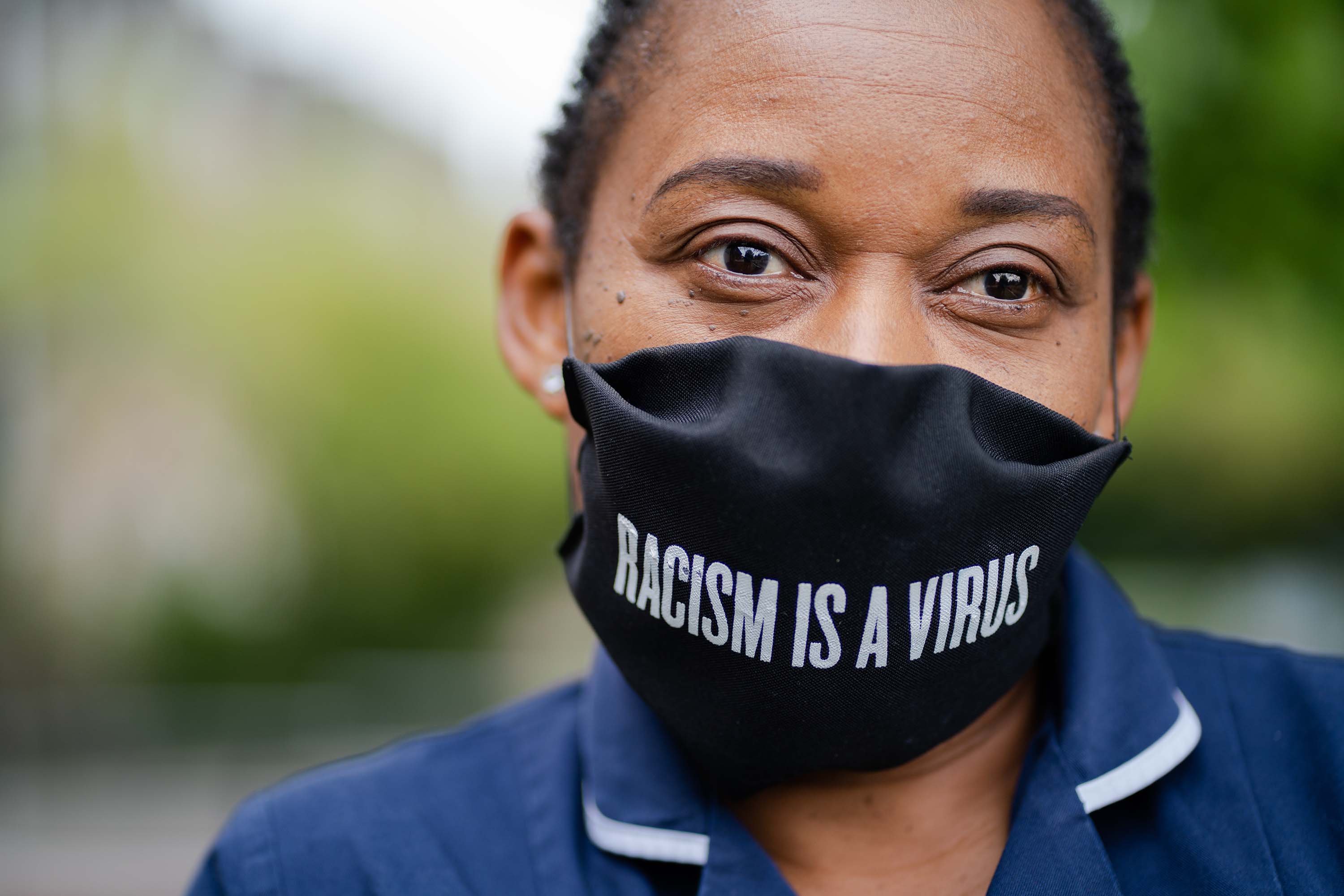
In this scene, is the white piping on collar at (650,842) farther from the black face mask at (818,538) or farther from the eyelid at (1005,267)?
the eyelid at (1005,267)

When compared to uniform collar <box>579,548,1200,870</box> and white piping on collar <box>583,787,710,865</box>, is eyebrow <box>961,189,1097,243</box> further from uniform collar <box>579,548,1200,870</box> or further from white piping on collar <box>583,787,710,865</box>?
white piping on collar <box>583,787,710,865</box>

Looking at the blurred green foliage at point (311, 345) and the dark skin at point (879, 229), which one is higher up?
the dark skin at point (879, 229)

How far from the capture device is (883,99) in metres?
1.49

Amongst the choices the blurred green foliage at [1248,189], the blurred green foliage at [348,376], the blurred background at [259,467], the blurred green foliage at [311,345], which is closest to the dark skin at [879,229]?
the blurred green foliage at [1248,189]

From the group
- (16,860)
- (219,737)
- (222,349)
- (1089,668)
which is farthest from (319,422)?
(1089,668)

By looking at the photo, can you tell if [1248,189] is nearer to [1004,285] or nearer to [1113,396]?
[1113,396]

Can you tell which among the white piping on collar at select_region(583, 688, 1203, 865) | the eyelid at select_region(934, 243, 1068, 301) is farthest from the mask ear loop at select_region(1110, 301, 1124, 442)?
the white piping on collar at select_region(583, 688, 1203, 865)

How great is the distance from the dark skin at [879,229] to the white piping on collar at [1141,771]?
0.54 ft

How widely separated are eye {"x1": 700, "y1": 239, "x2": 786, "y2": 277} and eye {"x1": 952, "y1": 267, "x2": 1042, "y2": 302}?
0.87 feet

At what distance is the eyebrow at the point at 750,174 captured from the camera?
1496 mm

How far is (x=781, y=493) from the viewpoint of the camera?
1.33 meters

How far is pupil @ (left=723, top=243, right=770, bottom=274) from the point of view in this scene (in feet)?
5.18

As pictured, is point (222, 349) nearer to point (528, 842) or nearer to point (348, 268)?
point (348, 268)

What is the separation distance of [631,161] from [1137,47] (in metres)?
1.69
